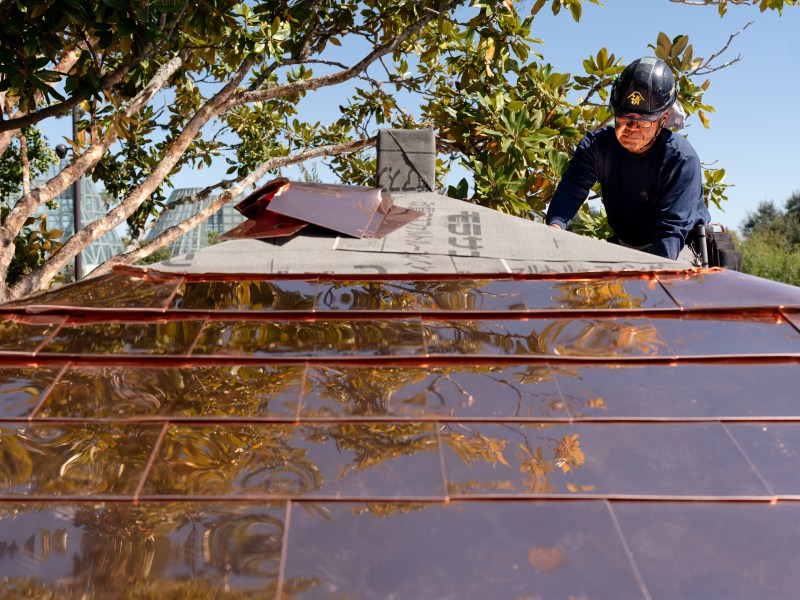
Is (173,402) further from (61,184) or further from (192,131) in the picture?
(192,131)

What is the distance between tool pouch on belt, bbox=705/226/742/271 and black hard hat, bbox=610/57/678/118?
1.96ft

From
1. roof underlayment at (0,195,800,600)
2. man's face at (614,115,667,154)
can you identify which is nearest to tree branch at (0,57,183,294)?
man's face at (614,115,667,154)

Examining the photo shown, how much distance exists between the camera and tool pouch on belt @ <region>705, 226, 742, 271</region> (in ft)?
11.0

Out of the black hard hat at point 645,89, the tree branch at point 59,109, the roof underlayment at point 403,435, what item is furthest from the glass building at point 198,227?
the roof underlayment at point 403,435

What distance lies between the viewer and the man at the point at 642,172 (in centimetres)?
317

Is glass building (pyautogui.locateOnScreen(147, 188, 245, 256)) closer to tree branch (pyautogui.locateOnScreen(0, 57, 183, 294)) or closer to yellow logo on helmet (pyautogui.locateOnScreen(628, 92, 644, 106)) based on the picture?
tree branch (pyautogui.locateOnScreen(0, 57, 183, 294))

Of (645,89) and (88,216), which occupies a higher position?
(88,216)

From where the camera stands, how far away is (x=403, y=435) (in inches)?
44.4

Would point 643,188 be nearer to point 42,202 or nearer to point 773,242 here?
point 42,202

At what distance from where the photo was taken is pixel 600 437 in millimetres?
1116

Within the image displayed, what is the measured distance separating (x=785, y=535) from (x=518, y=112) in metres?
4.93

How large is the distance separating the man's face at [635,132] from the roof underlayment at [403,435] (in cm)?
171

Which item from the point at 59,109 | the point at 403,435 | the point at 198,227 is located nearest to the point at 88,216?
the point at 198,227

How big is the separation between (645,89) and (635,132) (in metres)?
0.25
